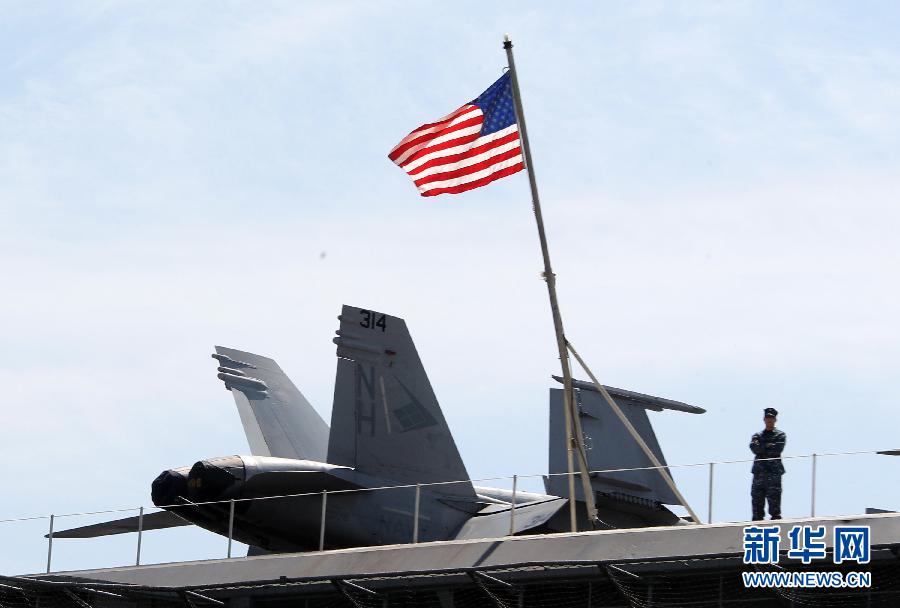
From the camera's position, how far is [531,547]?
22.8m

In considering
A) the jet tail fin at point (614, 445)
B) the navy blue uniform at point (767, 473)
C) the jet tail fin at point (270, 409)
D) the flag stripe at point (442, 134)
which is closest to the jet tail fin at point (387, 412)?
the jet tail fin at point (614, 445)

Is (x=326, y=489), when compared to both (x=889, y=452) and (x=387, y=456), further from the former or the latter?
(x=889, y=452)

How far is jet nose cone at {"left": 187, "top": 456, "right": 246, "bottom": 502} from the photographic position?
87.2 ft

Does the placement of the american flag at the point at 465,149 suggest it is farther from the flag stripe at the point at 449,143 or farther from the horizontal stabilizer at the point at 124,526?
the horizontal stabilizer at the point at 124,526

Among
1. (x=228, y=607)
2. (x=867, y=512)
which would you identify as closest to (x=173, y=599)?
(x=228, y=607)

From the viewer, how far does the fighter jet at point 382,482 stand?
26938mm

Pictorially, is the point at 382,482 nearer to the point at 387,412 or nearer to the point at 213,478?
the point at 387,412

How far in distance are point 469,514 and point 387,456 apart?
1929 mm

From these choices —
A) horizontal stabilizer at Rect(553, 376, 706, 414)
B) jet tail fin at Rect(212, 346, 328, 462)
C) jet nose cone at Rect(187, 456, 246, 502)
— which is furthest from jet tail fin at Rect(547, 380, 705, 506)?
jet tail fin at Rect(212, 346, 328, 462)

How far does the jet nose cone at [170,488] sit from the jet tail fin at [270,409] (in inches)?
352

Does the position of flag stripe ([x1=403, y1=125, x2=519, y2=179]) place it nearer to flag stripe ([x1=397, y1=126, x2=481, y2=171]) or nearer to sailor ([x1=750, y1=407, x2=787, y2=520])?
flag stripe ([x1=397, y1=126, x2=481, y2=171])

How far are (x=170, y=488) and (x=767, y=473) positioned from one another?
10808mm

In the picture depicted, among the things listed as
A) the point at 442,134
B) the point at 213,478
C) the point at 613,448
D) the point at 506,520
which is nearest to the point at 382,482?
the point at 506,520

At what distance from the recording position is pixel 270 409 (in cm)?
3766
